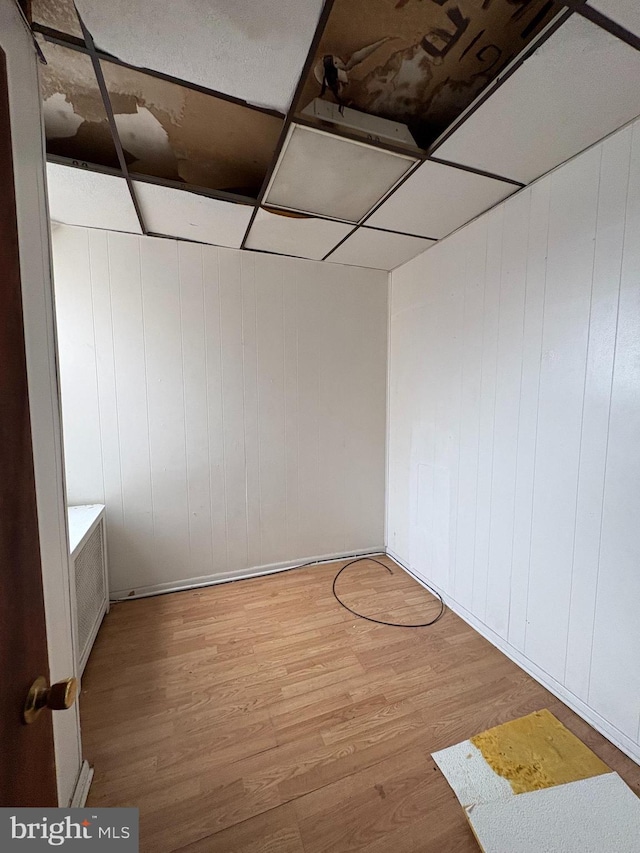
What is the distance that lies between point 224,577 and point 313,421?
4.63 ft

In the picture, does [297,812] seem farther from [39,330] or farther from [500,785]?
[39,330]

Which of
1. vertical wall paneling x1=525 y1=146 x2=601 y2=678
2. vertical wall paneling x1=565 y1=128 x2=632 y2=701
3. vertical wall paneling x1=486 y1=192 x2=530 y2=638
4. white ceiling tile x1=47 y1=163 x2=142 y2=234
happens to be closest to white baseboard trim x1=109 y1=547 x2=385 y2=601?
vertical wall paneling x1=486 y1=192 x2=530 y2=638

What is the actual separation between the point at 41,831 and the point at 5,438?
25.4 inches

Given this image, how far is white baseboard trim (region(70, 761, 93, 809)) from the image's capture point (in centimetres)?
110

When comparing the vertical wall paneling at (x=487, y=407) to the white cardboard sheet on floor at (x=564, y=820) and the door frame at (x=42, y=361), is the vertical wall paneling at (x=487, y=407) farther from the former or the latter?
the door frame at (x=42, y=361)

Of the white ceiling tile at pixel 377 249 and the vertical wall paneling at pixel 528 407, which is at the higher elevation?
the white ceiling tile at pixel 377 249

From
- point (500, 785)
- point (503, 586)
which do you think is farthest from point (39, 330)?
point (503, 586)

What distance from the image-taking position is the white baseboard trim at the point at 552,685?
4.28 ft

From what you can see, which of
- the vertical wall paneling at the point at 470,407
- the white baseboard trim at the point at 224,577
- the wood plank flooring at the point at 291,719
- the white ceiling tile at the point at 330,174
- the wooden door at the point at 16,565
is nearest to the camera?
the wooden door at the point at 16,565

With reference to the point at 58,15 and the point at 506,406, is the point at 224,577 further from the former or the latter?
the point at 58,15

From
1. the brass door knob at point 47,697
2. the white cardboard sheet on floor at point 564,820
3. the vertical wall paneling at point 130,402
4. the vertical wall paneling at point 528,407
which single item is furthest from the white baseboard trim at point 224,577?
the brass door knob at point 47,697

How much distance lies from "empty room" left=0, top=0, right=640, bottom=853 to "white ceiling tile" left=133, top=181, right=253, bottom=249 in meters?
0.02

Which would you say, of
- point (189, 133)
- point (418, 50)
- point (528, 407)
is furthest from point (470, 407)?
point (189, 133)

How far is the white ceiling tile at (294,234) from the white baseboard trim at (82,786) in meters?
2.66
